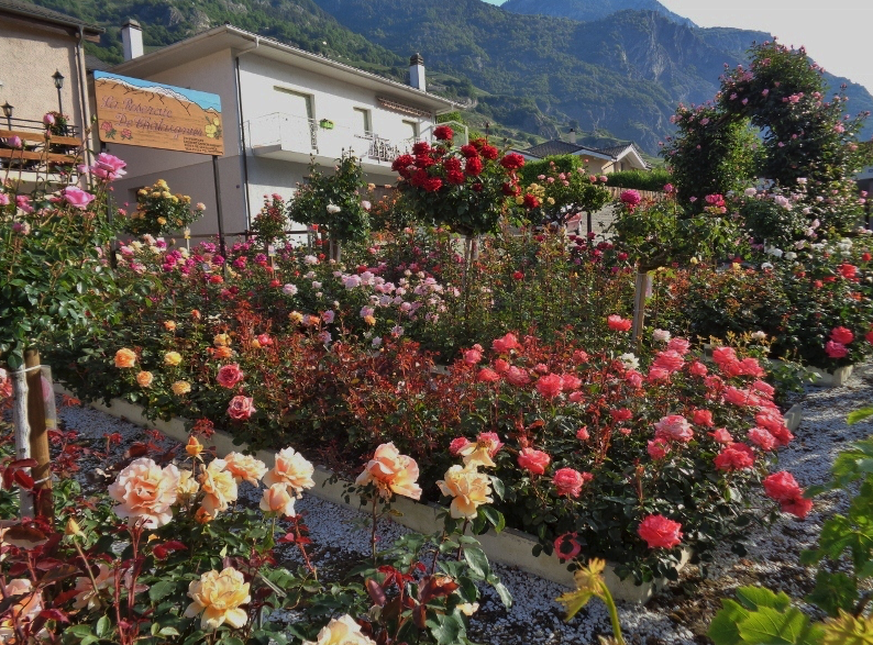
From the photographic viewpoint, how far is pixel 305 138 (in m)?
15.4

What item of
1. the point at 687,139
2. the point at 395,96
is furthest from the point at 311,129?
the point at 687,139

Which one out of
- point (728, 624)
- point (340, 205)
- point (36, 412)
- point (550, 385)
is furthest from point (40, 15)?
point (728, 624)

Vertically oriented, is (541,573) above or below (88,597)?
below

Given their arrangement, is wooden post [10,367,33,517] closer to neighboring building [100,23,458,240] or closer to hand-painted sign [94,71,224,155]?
hand-painted sign [94,71,224,155]

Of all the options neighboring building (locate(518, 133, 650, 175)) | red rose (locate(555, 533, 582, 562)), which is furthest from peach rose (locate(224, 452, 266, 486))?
neighboring building (locate(518, 133, 650, 175))

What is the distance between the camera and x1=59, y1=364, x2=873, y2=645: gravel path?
189 cm

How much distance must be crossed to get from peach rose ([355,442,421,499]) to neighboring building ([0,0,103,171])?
1266cm

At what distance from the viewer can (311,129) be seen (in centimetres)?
1584

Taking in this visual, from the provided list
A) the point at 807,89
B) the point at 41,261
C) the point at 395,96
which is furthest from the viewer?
the point at 395,96

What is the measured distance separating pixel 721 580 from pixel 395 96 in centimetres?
1973

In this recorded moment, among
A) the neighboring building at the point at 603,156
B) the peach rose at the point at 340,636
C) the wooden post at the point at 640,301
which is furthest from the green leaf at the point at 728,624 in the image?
the neighboring building at the point at 603,156

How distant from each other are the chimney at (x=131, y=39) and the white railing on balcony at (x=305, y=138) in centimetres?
481

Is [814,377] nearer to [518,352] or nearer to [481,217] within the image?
[518,352]

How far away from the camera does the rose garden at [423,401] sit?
46.6 inches
